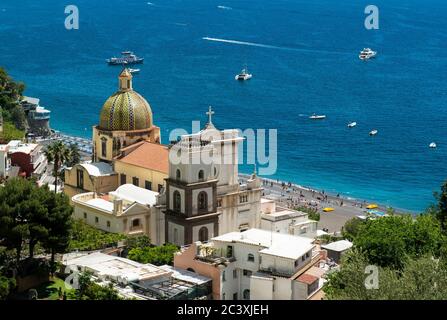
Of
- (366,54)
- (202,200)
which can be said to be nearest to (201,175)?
(202,200)

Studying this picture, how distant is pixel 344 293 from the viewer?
127 ft

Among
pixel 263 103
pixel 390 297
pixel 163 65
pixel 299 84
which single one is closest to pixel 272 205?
pixel 390 297

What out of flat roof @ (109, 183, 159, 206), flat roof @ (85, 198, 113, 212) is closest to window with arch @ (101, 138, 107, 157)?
flat roof @ (109, 183, 159, 206)

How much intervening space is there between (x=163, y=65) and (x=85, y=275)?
418ft

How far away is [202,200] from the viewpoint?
2110 inches

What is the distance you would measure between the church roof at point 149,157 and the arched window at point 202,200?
3.67 meters

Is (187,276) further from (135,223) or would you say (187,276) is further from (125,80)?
(125,80)

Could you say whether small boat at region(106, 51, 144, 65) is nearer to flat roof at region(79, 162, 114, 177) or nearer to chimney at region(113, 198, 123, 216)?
flat roof at region(79, 162, 114, 177)

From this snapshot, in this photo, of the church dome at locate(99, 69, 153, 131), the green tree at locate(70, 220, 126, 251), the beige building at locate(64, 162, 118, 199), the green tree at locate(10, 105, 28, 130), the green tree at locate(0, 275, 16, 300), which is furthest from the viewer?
the green tree at locate(10, 105, 28, 130)

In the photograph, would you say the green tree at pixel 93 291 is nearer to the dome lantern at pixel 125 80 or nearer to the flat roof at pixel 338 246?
the flat roof at pixel 338 246

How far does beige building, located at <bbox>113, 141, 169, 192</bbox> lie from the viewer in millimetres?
57188

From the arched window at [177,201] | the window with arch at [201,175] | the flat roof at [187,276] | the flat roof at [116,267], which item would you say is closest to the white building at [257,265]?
the flat roof at [187,276]

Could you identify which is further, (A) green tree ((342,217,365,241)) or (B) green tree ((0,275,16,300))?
(A) green tree ((342,217,365,241))
